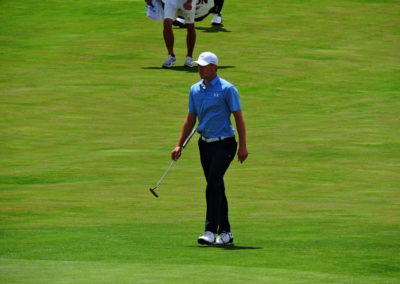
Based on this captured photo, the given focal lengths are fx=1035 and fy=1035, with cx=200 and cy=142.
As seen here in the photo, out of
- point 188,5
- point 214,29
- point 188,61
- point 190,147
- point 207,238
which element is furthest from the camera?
point 214,29

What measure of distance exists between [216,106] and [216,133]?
0.26 meters

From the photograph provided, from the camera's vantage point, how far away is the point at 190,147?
54.4 ft

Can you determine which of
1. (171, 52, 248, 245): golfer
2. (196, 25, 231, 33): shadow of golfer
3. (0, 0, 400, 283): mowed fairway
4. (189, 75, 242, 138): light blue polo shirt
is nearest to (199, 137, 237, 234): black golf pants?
(171, 52, 248, 245): golfer

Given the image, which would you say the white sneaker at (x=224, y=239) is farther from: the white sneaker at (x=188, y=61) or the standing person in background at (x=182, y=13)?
the white sneaker at (x=188, y=61)

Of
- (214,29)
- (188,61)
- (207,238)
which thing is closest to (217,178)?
(207,238)

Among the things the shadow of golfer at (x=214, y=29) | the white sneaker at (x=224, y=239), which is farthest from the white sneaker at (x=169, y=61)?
the white sneaker at (x=224, y=239)

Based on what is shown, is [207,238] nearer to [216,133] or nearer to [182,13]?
[216,133]

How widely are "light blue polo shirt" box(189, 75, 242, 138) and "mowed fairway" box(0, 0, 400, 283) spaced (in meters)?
1.14

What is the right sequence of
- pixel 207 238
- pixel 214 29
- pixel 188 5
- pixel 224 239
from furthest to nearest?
pixel 214 29, pixel 188 5, pixel 224 239, pixel 207 238

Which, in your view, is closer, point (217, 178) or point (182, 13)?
point (217, 178)

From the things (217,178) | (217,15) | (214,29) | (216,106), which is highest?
(216,106)

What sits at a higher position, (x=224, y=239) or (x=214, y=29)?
(x=224, y=239)

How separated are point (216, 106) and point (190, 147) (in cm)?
652

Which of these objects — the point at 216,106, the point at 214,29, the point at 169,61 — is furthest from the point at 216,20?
the point at 216,106
